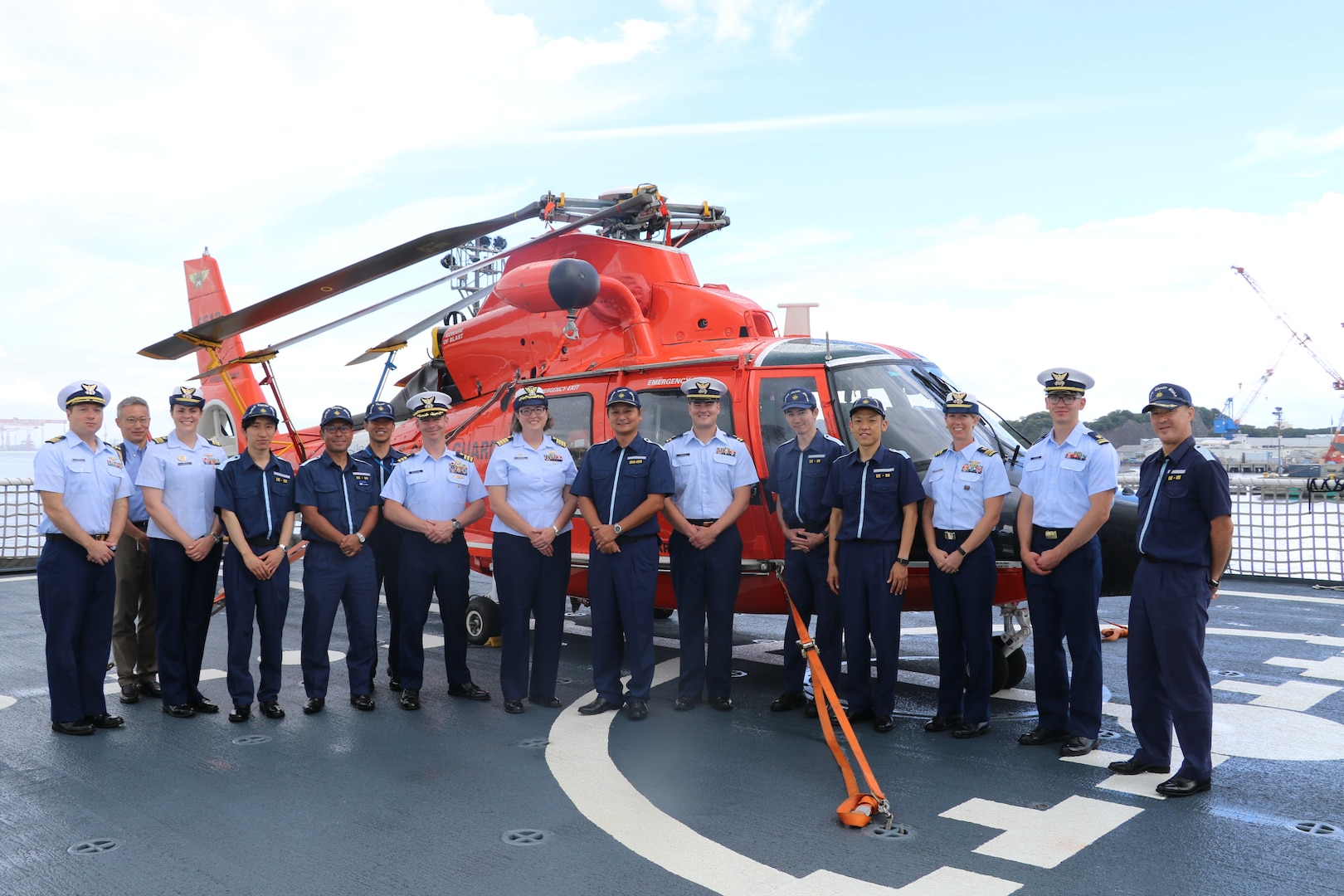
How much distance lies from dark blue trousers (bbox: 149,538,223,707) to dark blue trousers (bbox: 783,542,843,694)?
125 inches

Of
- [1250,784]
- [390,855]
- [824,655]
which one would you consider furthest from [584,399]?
[1250,784]

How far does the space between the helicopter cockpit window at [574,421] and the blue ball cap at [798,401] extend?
65.0 inches

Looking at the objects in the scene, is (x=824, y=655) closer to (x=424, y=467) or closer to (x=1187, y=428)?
(x=1187, y=428)

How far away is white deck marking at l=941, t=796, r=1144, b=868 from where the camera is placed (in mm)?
3256

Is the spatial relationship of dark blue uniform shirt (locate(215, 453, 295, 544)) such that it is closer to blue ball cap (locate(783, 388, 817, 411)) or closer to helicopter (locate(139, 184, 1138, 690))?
helicopter (locate(139, 184, 1138, 690))

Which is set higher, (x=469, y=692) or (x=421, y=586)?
(x=421, y=586)

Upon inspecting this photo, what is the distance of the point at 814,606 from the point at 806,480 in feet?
2.30

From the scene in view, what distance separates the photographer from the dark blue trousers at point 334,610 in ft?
16.8

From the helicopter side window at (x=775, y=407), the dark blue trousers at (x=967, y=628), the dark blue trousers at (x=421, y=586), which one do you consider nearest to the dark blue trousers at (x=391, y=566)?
the dark blue trousers at (x=421, y=586)

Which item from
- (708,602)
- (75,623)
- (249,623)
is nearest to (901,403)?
(708,602)

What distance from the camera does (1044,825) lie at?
3510 mm

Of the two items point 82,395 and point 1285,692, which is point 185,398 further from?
point 1285,692

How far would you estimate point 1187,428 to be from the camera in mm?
4008

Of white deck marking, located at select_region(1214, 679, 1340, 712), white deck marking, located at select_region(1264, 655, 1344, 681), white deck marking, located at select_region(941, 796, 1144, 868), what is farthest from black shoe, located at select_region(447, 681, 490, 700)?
white deck marking, located at select_region(1264, 655, 1344, 681)
